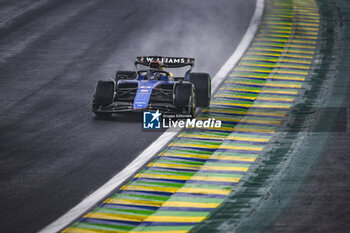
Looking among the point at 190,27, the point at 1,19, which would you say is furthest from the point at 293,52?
the point at 1,19

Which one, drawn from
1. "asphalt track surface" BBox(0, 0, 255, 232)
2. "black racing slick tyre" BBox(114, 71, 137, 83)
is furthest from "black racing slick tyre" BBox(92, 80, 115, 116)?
"black racing slick tyre" BBox(114, 71, 137, 83)

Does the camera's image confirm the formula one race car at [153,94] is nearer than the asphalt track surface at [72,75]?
No

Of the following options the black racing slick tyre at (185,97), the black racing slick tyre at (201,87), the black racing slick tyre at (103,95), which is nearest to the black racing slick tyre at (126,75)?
the black racing slick tyre at (103,95)

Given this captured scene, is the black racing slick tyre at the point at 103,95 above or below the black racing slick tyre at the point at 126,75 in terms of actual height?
below

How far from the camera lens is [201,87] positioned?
17266 mm

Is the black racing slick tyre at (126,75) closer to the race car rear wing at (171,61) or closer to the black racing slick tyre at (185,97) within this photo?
the race car rear wing at (171,61)

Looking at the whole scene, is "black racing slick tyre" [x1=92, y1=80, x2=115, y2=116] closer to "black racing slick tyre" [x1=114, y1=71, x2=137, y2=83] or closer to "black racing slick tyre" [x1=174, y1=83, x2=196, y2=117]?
"black racing slick tyre" [x1=114, y1=71, x2=137, y2=83]

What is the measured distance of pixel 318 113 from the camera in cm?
1683

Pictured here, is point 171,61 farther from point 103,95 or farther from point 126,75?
point 103,95

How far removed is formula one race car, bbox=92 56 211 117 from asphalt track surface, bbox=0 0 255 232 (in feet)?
1.66

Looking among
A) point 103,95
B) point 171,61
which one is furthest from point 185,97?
point 171,61

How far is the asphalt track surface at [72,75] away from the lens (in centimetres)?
1172

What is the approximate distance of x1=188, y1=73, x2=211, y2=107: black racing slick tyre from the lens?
1727 centimetres

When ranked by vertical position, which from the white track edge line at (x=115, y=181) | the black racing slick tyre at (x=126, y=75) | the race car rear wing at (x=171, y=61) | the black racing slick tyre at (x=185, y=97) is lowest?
the white track edge line at (x=115, y=181)
